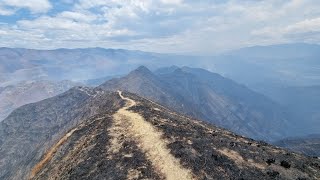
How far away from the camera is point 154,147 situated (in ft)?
213

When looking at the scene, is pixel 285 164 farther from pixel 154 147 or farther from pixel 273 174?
pixel 154 147

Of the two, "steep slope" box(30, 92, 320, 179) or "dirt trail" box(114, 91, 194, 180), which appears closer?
"dirt trail" box(114, 91, 194, 180)

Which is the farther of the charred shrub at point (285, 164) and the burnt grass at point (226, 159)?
the charred shrub at point (285, 164)

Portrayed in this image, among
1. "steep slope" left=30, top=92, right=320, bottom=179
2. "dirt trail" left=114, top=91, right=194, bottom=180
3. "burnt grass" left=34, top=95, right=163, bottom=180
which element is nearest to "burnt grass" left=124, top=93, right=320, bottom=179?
"steep slope" left=30, top=92, right=320, bottom=179

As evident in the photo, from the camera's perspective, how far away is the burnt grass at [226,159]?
5819 cm

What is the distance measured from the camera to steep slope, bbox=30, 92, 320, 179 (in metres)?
57.2

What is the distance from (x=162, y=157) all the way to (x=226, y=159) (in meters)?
11.4

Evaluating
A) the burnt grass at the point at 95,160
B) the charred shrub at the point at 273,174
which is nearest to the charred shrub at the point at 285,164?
the charred shrub at the point at 273,174

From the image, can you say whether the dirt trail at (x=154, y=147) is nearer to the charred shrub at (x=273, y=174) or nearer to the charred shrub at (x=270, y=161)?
the charred shrub at (x=273, y=174)

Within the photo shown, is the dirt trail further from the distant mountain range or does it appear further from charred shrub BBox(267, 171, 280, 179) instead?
charred shrub BBox(267, 171, 280, 179)

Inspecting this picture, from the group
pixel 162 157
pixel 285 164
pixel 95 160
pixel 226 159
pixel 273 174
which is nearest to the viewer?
pixel 273 174

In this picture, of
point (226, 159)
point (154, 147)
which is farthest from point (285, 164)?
point (154, 147)

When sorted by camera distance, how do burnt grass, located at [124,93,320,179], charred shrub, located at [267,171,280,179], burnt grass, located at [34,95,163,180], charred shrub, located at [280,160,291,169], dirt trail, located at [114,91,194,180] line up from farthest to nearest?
charred shrub, located at [280,160,291,169] → charred shrub, located at [267,171,280,179] → burnt grass, located at [124,93,320,179] → burnt grass, located at [34,95,163,180] → dirt trail, located at [114,91,194,180]

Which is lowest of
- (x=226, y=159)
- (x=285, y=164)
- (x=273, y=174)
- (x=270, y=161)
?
(x=285, y=164)
